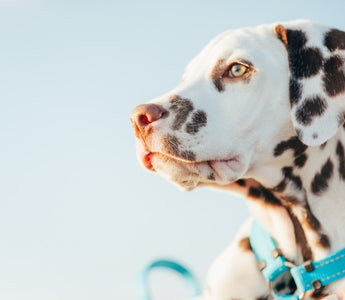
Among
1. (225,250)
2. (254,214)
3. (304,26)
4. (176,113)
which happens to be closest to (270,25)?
(304,26)

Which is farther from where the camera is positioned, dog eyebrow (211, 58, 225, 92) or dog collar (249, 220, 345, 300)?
dog eyebrow (211, 58, 225, 92)

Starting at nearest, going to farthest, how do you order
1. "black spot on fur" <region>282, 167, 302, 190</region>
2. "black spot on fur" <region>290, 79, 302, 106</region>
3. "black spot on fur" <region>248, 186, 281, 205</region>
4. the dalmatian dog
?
the dalmatian dog
"black spot on fur" <region>290, 79, 302, 106</region>
"black spot on fur" <region>282, 167, 302, 190</region>
"black spot on fur" <region>248, 186, 281, 205</region>

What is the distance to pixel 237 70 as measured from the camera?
3395 mm

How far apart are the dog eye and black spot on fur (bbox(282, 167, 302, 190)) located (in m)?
0.57

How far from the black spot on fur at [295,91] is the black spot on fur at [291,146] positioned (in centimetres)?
20

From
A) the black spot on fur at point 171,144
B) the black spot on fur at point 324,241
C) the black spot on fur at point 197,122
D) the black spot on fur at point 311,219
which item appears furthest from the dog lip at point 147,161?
the black spot on fur at point 324,241

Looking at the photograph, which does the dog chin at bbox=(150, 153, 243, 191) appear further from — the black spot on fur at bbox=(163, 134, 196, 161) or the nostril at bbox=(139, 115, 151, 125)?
the nostril at bbox=(139, 115, 151, 125)

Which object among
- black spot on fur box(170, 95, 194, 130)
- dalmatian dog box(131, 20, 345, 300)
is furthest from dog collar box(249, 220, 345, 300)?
black spot on fur box(170, 95, 194, 130)

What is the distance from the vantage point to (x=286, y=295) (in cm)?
338

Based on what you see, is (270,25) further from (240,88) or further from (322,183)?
(322,183)

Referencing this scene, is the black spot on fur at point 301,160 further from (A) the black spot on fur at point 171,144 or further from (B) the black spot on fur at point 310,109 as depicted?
(A) the black spot on fur at point 171,144

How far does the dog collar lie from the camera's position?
129 inches

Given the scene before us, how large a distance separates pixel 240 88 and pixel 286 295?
A: 1.14m

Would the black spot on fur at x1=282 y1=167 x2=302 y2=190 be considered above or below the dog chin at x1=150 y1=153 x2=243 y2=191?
below
